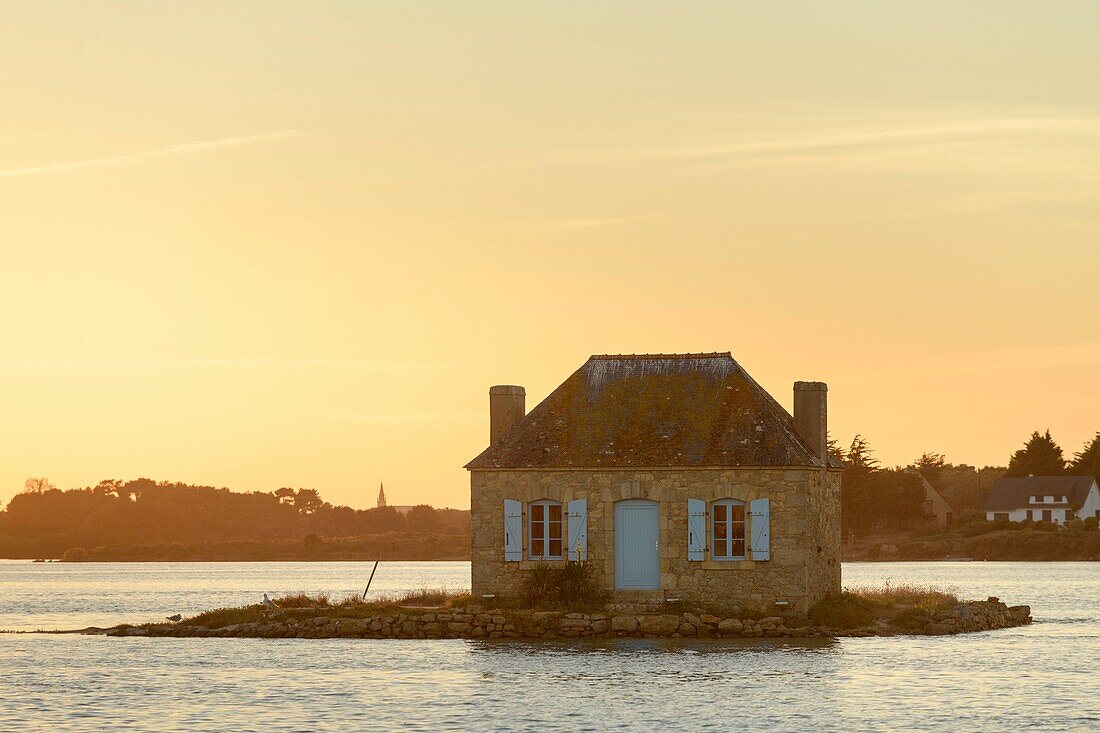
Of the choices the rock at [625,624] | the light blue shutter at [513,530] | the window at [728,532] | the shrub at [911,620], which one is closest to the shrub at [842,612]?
the shrub at [911,620]

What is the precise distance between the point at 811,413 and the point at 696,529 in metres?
4.92

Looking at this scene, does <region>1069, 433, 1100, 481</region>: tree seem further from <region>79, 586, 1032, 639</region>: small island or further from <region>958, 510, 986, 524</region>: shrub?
<region>79, 586, 1032, 639</region>: small island

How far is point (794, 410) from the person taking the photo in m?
42.6

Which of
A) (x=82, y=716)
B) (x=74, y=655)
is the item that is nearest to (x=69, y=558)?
(x=74, y=655)

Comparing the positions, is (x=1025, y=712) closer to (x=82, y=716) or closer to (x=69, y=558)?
(x=82, y=716)

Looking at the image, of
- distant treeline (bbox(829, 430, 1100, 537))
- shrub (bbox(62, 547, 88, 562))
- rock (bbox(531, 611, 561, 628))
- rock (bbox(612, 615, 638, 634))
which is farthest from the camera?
shrub (bbox(62, 547, 88, 562))

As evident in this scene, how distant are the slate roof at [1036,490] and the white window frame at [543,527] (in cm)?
8636

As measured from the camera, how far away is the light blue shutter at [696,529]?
1561 inches

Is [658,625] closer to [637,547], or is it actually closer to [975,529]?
[637,547]

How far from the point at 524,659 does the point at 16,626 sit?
2465cm

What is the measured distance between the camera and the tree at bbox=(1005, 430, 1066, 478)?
12681 cm

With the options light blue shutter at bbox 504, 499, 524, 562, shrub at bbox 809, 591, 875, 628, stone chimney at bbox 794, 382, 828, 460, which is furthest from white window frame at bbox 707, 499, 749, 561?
light blue shutter at bbox 504, 499, 524, 562

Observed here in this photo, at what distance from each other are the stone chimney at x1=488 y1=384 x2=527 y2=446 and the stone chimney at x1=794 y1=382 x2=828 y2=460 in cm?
729

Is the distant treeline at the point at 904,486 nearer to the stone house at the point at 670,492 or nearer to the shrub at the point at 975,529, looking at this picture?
the shrub at the point at 975,529
